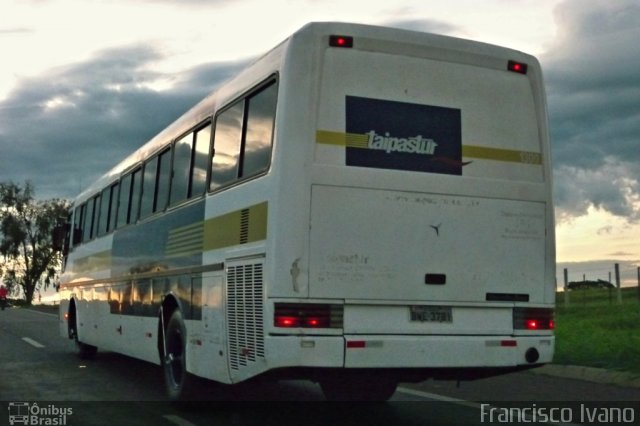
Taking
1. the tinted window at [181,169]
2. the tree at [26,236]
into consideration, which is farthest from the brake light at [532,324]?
the tree at [26,236]

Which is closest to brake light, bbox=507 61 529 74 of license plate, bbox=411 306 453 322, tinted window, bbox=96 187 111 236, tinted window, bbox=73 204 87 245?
license plate, bbox=411 306 453 322

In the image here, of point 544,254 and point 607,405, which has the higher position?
point 544,254

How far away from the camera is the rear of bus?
305 inches

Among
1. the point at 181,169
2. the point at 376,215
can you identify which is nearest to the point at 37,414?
the point at 181,169

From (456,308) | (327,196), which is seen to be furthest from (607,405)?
(327,196)

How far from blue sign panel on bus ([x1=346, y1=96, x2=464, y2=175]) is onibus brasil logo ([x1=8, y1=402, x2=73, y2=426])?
405 cm

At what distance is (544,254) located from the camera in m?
8.61

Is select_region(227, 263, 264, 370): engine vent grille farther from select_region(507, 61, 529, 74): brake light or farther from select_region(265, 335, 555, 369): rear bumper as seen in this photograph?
select_region(507, 61, 529, 74): brake light

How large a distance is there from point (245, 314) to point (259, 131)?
1632 mm

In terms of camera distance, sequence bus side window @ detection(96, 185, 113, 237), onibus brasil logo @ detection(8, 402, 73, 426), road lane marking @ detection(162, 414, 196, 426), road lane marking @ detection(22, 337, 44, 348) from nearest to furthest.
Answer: road lane marking @ detection(162, 414, 196, 426) → onibus brasil logo @ detection(8, 402, 73, 426) → bus side window @ detection(96, 185, 113, 237) → road lane marking @ detection(22, 337, 44, 348)

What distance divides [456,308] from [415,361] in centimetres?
63

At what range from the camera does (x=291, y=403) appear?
416 inches

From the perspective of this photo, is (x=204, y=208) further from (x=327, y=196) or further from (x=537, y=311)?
(x=537, y=311)

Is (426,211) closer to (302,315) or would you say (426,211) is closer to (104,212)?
(302,315)
